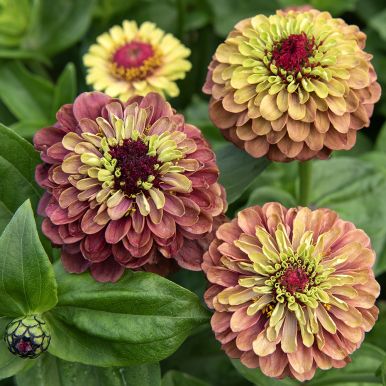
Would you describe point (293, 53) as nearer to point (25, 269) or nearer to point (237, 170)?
point (237, 170)

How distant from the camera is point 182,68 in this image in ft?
3.66

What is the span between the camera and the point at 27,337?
0.74m

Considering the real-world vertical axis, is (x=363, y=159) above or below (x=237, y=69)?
below

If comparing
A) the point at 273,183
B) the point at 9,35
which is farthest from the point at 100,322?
the point at 9,35

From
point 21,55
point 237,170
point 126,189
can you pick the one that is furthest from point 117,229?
point 21,55

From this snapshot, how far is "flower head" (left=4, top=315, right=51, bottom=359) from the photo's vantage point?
738 millimetres

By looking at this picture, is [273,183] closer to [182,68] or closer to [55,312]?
[182,68]

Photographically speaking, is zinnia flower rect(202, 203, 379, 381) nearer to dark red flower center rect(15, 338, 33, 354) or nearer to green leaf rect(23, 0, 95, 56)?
dark red flower center rect(15, 338, 33, 354)

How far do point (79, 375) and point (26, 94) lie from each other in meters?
0.61

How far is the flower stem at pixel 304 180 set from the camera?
3.16ft

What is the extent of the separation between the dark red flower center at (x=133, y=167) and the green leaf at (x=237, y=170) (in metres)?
0.20

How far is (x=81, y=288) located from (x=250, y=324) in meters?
0.21

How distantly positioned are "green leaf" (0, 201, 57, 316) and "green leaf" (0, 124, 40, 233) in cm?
12

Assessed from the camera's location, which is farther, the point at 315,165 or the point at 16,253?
the point at 315,165
